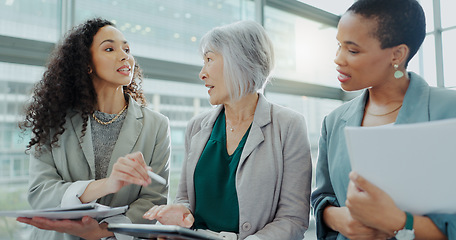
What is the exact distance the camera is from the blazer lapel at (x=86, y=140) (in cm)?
165

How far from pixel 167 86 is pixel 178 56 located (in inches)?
11.7

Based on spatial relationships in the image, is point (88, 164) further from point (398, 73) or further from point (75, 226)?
point (398, 73)

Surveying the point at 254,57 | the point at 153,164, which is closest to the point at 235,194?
the point at 153,164

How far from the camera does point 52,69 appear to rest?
1.84 m

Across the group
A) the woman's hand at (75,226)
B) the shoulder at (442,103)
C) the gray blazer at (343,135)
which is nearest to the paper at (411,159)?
the gray blazer at (343,135)

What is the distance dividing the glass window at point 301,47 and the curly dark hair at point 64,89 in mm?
2001

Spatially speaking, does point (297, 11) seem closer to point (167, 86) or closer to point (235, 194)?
point (167, 86)

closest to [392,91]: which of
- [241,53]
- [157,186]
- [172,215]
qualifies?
[241,53]

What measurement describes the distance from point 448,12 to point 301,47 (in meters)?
1.61

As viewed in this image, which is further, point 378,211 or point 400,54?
point 400,54

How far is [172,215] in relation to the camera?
4.74 feet

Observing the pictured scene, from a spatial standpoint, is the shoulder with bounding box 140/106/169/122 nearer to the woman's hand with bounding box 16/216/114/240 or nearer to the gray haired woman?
the gray haired woman

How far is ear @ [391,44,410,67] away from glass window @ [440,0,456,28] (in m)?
3.28

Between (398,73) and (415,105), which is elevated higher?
(398,73)
